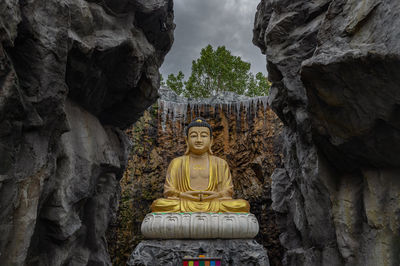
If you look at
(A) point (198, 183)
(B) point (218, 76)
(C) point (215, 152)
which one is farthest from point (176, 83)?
(A) point (198, 183)

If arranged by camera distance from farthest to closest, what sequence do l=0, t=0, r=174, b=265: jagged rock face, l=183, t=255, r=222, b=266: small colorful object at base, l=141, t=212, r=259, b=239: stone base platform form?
l=141, t=212, r=259, b=239: stone base platform
l=183, t=255, r=222, b=266: small colorful object at base
l=0, t=0, r=174, b=265: jagged rock face

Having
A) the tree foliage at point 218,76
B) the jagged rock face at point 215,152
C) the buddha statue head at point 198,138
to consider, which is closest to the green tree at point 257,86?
the tree foliage at point 218,76

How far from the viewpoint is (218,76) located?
54.6ft

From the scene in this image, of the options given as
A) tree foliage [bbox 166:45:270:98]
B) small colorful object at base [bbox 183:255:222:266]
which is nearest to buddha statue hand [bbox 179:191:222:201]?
small colorful object at base [bbox 183:255:222:266]

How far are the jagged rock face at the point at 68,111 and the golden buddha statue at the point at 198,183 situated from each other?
3.95 ft

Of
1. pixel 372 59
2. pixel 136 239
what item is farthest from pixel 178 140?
pixel 372 59

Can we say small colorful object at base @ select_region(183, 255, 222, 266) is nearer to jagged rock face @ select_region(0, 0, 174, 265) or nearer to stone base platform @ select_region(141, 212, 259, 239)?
stone base platform @ select_region(141, 212, 259, 239)

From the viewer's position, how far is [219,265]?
555 cm

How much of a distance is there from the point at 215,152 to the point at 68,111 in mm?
6879

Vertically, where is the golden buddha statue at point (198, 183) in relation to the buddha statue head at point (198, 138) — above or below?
below

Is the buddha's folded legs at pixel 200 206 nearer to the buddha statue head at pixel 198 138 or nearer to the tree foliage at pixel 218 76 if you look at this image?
the buddha statue head at pixel 198 138

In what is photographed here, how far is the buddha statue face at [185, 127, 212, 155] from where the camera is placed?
306 inches

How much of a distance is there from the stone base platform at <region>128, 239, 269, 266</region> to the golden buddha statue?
0.77 meters

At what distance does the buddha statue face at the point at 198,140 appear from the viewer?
25.5ft
